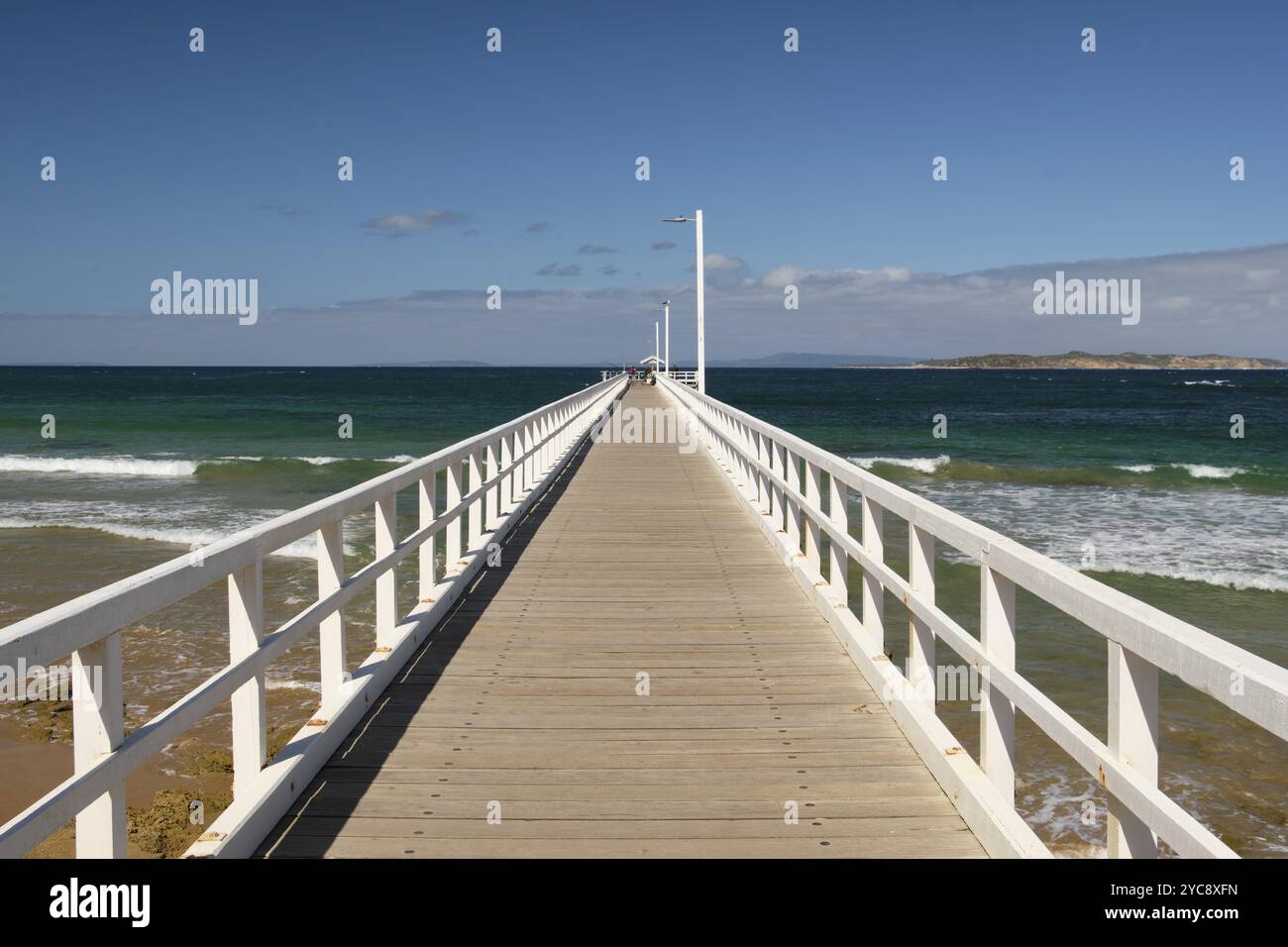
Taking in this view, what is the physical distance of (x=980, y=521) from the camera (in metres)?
23.1

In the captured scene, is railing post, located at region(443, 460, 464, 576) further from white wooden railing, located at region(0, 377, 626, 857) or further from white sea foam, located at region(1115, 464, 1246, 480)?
white sea foam, located at region(1115, 464, 1246, 480)

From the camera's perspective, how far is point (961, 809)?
401 centimetres

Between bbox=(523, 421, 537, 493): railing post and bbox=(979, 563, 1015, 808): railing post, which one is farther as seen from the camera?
bbox=(523, 421, 537, 493): railing post

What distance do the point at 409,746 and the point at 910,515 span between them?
8.20 feet

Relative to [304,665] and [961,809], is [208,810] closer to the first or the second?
[304,665]

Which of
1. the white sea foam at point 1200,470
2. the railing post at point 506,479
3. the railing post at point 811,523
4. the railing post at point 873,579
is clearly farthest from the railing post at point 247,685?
the white sea foam at point 1200,470

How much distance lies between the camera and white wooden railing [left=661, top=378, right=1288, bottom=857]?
7.52ft

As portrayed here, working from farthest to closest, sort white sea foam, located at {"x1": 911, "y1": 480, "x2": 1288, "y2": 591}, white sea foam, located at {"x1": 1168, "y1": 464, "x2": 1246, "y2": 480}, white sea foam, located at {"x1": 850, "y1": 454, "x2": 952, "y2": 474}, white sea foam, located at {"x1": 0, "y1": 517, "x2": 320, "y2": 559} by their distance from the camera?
white sea foam, located at {"x1": 850, "y1": 454, "x2": 952, "y2": 474}
white sea foam, located at {"x1": 1168, "y1": 464, "x2": 1246, "y2": 480}
white sea foam, located at {"x1": 0, "y1": 517, "x2": 320, "y2": 559}
white sea foam, located at {"x1": 911, "y1": 480, "x2": 1288, "y2": 591}

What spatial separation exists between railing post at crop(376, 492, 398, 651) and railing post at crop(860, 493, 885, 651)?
8.35 feet

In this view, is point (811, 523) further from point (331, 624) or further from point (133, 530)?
point (133, 530)

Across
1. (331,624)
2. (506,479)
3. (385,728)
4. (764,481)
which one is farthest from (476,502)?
(331,624)

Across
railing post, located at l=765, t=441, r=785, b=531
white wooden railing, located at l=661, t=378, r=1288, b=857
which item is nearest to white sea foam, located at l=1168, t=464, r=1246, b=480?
railing post, located at l=765, t=441, r=785, b=531

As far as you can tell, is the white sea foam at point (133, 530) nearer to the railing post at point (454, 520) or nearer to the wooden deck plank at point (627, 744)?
the railing post at point (454, 520)
